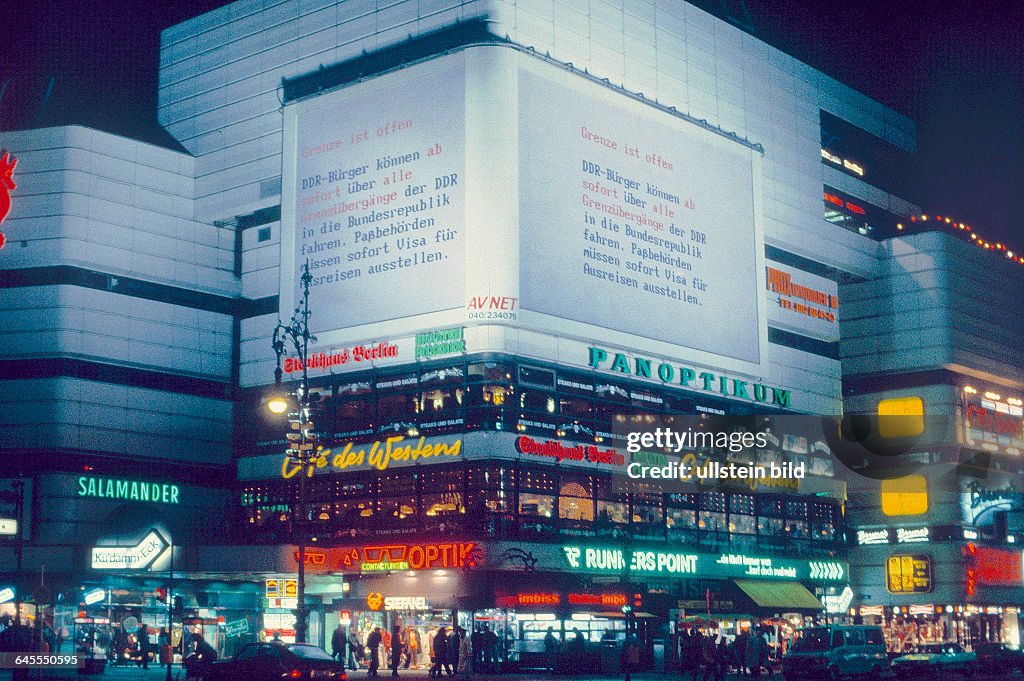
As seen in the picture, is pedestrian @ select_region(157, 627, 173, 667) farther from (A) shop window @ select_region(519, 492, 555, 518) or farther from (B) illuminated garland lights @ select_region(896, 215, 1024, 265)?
(B) illuminated garland lights @ select_region(896, 215, 1024, 265)

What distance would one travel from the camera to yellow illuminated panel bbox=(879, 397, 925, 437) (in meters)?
84.1

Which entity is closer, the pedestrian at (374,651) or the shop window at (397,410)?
the pedestrian at (374,651)

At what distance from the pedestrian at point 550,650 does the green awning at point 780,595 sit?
17557mm

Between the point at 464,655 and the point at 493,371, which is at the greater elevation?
the point at 493,371

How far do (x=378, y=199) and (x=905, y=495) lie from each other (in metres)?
41.2

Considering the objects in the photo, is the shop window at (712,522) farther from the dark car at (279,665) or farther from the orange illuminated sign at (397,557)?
the dark car at (279,665)

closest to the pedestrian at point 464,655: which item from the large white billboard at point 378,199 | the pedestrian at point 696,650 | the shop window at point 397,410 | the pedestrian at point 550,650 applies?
the pedestrian at point 550,650

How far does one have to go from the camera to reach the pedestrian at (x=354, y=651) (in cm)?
5699

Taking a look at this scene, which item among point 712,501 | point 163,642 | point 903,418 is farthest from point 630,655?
point 903,418

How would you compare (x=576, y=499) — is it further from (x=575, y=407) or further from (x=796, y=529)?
(x=796, y=529)

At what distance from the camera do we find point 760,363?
249 ft

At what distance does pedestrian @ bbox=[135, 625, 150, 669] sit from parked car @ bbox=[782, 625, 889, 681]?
95.9ft

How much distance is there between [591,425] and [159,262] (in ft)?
86.1

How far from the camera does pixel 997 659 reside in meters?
55.0
